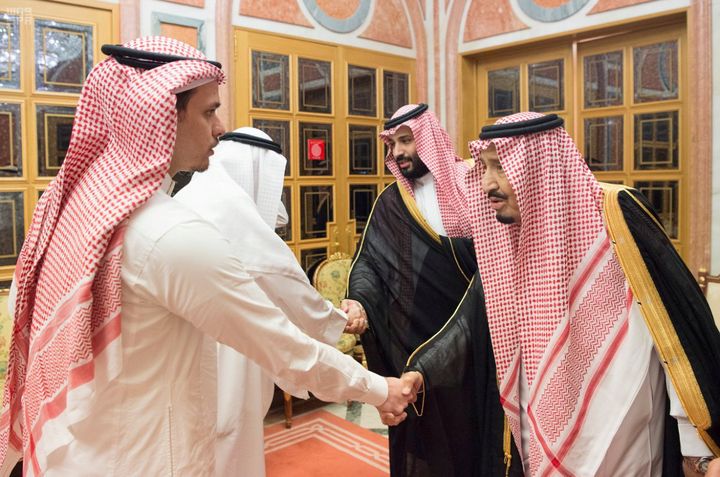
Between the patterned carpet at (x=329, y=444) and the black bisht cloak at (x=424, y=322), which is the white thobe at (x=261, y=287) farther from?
the patterned carpet at (x=329, y=444)

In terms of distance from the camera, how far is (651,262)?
4.61 feet

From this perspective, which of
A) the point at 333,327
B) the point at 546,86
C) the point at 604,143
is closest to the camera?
the point at 333,327

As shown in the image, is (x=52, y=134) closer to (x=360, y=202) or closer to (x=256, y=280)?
(x=256, y=280)

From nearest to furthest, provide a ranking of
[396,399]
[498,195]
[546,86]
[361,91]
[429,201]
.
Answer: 1. [498,195]
2. [396,399]
3. [429,201]
4. [546,86]
5. [361,91]

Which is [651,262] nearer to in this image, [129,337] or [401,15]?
[129,337]

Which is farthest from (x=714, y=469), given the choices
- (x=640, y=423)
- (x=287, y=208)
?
(x=287, y=208)

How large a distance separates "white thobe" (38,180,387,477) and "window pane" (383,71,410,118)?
4.15 meters

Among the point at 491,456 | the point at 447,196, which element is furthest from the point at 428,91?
the point at 491,456

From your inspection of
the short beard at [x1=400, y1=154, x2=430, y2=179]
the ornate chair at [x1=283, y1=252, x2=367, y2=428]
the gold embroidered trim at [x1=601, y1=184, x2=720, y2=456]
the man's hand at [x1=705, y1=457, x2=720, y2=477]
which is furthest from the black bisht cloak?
the ornate chair at [x1=283, y1=252, x2=367, y2=428]

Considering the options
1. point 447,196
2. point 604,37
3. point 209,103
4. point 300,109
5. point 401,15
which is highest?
point 401,15

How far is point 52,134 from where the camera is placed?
146 inches

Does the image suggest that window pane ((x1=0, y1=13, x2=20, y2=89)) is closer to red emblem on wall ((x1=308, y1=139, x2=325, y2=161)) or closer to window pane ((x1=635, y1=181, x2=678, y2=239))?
red emblem on wall ((x1=308, y1=139, x2=325, y2=161))

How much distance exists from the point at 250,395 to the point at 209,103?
1251 millimetres

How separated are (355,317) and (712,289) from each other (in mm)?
2328
